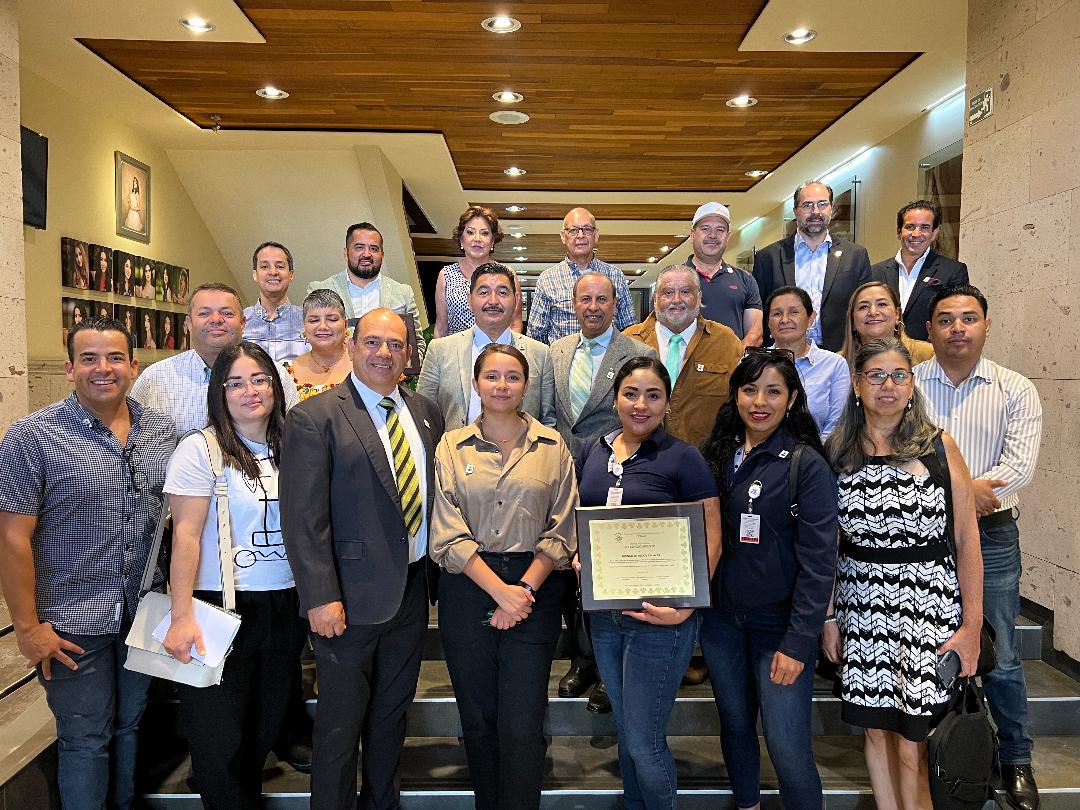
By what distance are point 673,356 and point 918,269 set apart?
→ 1.60 metres

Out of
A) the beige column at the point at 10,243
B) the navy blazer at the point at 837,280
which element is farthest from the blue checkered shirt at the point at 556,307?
the beige column at the point at 10,243

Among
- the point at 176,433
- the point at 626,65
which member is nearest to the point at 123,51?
the point at 626,65

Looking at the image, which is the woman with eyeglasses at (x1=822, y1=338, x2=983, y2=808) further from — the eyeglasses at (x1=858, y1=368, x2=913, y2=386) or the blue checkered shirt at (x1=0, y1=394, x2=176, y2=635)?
the blue checkered shirt at (x1=0, y1=394, x2=176, y2=635)

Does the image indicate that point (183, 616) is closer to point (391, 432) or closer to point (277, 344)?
point (391, 432)

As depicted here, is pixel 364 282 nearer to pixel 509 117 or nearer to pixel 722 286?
A: pixel 722 286

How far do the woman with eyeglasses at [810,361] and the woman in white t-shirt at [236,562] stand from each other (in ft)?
6.86

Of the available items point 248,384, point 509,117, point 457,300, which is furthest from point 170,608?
point 509,117

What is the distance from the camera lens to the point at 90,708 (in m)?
2.59

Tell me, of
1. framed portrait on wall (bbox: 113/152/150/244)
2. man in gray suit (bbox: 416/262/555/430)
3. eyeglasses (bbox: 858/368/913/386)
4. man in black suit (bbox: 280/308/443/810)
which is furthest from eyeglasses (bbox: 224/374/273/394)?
framed portrait on wall (bbox: 113/152/150/244)

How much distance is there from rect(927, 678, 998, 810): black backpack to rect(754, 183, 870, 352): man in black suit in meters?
2.28

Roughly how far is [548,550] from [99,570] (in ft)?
4.93

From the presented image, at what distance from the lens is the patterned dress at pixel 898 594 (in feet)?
7.95

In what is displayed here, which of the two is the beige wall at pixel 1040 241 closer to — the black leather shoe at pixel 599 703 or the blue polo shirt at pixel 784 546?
the blue polo shirt at pixel 784 546

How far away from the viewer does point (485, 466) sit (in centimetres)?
257
